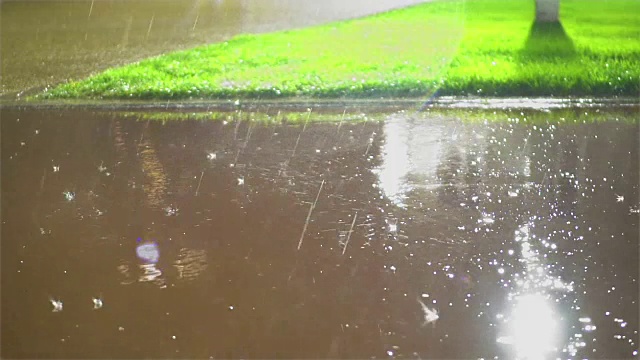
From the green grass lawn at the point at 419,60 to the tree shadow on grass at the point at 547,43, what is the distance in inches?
0.5

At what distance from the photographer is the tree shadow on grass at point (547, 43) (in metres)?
8.88

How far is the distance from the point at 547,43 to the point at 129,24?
645 centimetres

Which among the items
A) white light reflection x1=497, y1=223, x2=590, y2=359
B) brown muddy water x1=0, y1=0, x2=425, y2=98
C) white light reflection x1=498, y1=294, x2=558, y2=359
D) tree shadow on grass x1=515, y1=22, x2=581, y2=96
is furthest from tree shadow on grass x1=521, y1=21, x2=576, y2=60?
white light reflection x1=498, y1=294, x2=558, y2=359

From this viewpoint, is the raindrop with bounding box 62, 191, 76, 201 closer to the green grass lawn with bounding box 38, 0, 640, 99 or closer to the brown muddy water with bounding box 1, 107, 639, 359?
the brown muddy water with bounding box 1, 107, 639, 359

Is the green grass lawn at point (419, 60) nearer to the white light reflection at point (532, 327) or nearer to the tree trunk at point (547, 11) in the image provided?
the tree trunk at point (547, 11)

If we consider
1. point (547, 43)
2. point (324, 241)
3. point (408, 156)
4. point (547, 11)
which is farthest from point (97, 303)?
point (547, 11)

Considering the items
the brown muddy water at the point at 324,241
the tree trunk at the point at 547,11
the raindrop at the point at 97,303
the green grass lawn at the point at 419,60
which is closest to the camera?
the brown muddy water at the point at 324,241

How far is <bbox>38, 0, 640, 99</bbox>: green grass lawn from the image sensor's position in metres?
8.04

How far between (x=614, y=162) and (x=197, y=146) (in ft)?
12.3

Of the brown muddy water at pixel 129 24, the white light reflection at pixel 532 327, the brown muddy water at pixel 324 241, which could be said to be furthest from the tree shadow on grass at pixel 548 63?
the white light reflection at pixel 532 327

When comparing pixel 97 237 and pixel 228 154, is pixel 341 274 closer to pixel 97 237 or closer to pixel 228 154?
pixel 97 237

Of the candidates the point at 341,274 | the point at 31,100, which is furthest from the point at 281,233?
the point at 31,100

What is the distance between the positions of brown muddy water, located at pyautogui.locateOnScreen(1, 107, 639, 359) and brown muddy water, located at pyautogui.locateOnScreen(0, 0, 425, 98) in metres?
3.40

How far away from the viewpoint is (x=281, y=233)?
173 inches
